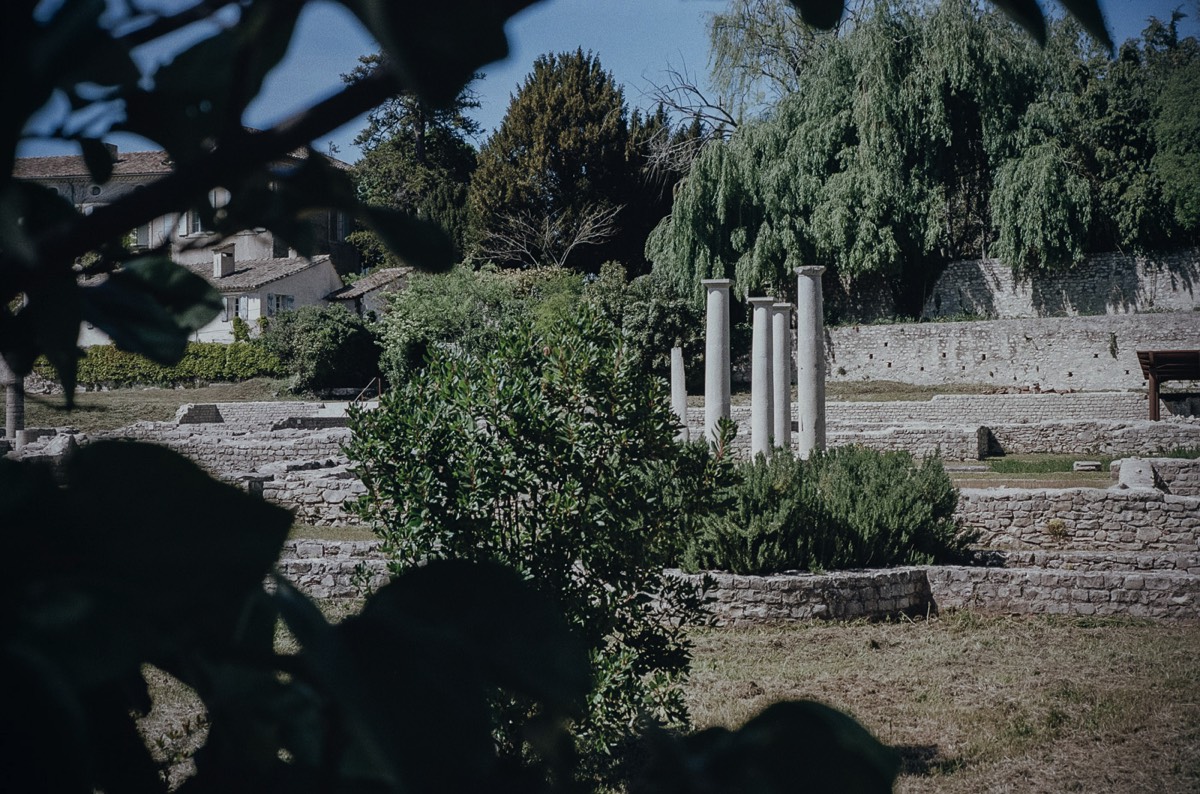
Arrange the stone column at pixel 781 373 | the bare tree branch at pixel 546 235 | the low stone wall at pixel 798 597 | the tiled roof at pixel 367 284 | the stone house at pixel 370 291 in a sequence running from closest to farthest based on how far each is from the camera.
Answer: the low stone wall at pixel 798 597 < the stone column at pixel 781 373 < the bare tree branch at pixel 546 235 < the stone house at pixel 370 291 < the tiled roof at pixel 367 284

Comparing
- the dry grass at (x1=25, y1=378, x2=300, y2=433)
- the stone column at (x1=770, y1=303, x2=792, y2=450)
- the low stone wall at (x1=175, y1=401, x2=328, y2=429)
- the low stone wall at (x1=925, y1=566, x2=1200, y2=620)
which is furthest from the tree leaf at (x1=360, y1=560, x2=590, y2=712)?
the low stone wall at (x1=175, y1=401, x2=328, y2=429)

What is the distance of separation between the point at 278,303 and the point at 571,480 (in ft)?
143

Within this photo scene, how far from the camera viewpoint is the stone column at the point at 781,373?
58.6ft

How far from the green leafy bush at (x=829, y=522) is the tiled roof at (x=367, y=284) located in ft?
119

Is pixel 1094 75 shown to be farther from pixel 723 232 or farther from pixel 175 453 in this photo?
pixel 175 453

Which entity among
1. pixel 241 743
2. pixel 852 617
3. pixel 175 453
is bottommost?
pixel 852 617

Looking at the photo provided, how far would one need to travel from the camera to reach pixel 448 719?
1.44 ft

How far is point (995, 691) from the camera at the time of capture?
23.5 ft

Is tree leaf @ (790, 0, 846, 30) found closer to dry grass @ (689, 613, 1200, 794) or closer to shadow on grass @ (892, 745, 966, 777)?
dry grass @ (689, 613, 1200, 794)

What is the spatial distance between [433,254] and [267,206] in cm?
12

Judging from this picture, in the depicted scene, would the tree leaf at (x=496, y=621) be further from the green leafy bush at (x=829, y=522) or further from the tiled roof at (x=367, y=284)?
the tiled roof at (x=367, y=284)

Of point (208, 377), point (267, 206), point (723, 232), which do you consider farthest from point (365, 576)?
point (208, 377)

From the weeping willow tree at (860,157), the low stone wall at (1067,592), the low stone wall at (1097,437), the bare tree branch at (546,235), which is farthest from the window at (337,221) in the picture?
the bare tree branch at (546,235)

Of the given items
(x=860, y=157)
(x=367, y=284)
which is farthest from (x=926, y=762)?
(x=367, y=284)
